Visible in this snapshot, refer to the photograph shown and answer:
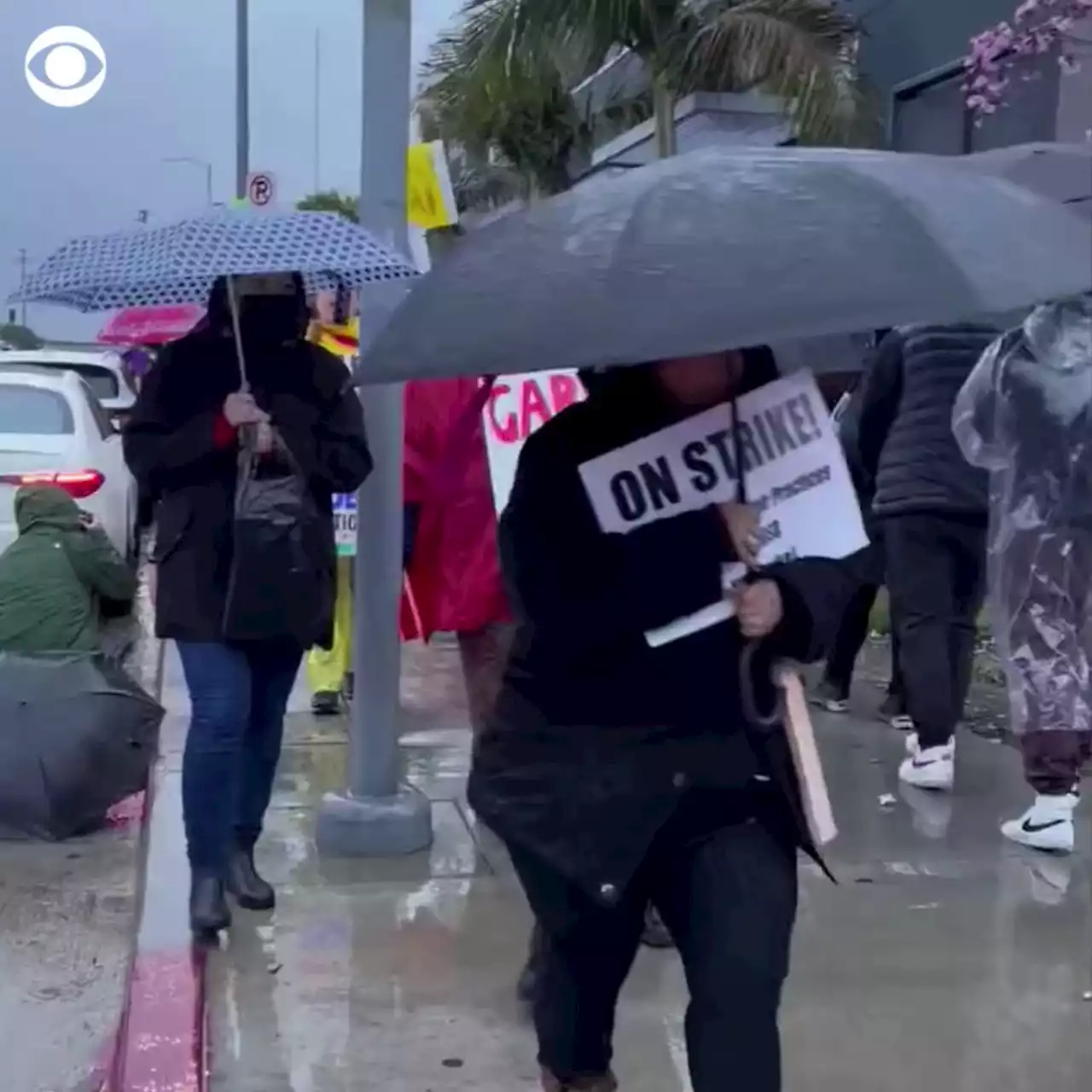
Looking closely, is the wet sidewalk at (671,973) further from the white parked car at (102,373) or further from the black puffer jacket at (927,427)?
the white parked car at (102,373)

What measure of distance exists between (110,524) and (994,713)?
617 cm

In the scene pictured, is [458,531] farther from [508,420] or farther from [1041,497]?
[1041,497]

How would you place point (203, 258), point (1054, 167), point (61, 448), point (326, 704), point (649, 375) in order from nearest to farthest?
1. point (649, 375)
2. point (1054, 167)
3. point (203, 258)
4. point (326, 704)
5. point (61, 448)

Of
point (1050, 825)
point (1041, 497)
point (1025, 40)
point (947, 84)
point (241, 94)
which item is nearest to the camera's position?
point (1041, 497)

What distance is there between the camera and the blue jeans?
4.96 metres

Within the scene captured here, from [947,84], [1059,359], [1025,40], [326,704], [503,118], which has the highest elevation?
[503,118]

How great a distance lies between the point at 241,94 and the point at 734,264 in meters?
23.2

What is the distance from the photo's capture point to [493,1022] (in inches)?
179

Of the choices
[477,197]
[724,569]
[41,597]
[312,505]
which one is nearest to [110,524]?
[41,597]

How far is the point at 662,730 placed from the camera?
310cm

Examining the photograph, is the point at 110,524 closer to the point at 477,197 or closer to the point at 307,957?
the point at 307,957

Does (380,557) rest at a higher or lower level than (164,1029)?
higher

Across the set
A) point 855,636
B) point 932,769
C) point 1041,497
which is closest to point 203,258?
point 1041,497

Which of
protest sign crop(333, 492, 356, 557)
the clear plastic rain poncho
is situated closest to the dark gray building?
protest sign crop(333, 492, 356, 557)
